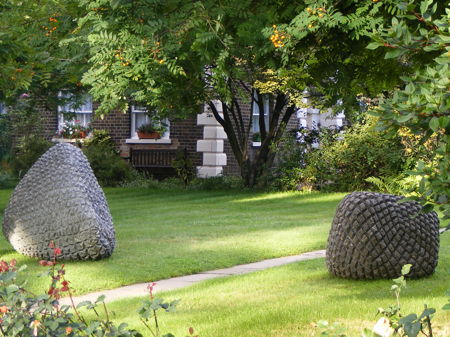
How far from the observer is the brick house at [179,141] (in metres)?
26.9

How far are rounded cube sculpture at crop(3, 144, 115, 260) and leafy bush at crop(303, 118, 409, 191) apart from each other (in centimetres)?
1103

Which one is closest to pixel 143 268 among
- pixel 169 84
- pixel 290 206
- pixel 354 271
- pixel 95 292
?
pixel 95 292

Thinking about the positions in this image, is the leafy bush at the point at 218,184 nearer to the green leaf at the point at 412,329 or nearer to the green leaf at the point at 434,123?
the green leaf at the point at 412,329

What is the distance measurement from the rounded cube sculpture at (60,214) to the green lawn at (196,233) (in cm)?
23

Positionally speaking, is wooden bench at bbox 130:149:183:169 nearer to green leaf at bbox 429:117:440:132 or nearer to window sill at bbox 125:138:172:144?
window sill at bbox 125:138:172:144

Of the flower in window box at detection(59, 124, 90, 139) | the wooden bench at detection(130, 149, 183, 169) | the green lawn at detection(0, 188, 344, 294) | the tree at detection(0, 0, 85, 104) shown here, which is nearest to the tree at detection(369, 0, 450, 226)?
the green lawn at detection(0, 188, 344, 294)

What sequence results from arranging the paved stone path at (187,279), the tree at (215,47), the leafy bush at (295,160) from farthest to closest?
the leafy bush at (295,160)
the paved stone path at (187,279)
the tree at (215,47)

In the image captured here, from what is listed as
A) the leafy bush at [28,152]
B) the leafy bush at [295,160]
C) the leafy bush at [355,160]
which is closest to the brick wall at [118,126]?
the leafy bush at [28,152]

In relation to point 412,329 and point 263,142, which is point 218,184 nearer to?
point 263,142

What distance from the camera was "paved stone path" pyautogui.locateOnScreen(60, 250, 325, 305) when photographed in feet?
29.2

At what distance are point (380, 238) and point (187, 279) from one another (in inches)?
92.3

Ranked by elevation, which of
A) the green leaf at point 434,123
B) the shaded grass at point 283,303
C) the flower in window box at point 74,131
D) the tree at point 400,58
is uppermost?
the tree at point 400,58

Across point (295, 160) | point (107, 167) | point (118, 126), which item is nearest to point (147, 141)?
point (118, 126)

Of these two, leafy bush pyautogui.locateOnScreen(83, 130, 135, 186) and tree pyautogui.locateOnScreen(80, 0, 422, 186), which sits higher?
tree pyautogui.locateOnScreen(80, 0, 422, 186)
